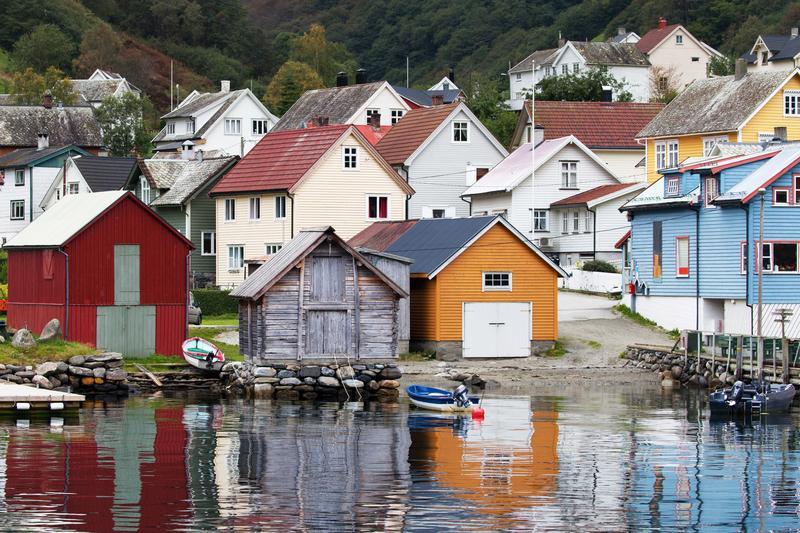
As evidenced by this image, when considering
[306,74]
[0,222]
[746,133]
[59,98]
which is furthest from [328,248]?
[306,74]

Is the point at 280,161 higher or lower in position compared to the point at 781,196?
higher

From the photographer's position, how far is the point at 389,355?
5472 centimetres

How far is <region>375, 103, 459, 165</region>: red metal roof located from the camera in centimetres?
8750

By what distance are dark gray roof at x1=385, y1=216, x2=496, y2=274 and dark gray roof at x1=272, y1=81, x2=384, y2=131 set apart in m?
43.6

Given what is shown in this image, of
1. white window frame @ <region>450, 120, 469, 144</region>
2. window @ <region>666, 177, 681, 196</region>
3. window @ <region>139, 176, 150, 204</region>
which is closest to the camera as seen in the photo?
window @ <region>666, 177, 681, 196</region>

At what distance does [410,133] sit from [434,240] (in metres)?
27.5

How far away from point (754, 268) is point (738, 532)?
105 feet

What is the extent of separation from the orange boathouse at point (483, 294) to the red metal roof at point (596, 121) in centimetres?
3231

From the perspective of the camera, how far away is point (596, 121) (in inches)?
3782

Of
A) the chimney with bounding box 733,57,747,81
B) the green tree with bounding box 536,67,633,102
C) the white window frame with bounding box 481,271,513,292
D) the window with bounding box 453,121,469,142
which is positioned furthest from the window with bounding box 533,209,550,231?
the green tree with bounding box 536,67,633,102

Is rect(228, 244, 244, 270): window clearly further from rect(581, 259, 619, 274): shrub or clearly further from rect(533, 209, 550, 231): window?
rect(581, 259, 619, 274): shrub

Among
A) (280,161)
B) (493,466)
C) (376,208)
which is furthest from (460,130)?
(493,466)

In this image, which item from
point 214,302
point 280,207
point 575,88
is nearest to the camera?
point 214,302

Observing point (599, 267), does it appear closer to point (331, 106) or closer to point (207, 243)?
point (207, 243)
